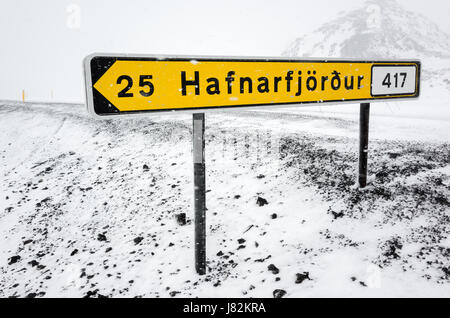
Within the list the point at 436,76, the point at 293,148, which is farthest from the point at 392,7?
the point at 293,148

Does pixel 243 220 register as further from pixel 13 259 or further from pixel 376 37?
pixel 376 37

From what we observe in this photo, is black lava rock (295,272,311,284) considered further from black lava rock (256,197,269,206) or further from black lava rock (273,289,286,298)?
black lava rock (256,197,269,206)

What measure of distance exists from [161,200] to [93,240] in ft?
3.73

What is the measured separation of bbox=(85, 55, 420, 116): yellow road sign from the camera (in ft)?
7.07

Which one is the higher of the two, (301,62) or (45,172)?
(301,62)

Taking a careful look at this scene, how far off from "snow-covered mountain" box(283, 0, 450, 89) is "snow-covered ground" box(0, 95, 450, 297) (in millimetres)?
31934

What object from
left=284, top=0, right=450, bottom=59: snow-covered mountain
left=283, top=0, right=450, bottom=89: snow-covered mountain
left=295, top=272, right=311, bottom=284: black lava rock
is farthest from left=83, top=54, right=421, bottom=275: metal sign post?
left=284, top=0, right=450, bottom=59: snow-covered mountain

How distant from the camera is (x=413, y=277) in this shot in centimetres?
250

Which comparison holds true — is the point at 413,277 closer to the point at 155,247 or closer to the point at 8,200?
the point at 155,247

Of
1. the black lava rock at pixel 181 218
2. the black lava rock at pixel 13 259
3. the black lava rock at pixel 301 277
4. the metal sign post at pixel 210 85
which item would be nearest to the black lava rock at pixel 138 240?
the black lava rock at pixel 181 218

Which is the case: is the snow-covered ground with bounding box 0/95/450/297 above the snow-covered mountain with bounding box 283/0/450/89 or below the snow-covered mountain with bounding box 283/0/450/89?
below

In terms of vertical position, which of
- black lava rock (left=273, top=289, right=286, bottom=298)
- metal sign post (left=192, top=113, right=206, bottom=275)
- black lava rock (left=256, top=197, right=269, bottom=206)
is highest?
metal sign post (left=192, top=113, right=206, bottom=275)

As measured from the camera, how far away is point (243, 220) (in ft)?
12.6

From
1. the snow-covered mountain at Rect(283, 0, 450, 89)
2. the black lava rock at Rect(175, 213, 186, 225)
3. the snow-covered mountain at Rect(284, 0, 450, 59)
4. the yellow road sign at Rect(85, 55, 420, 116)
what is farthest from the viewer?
the snow-covered mountain at Rect(284, 0, 450, 59)
